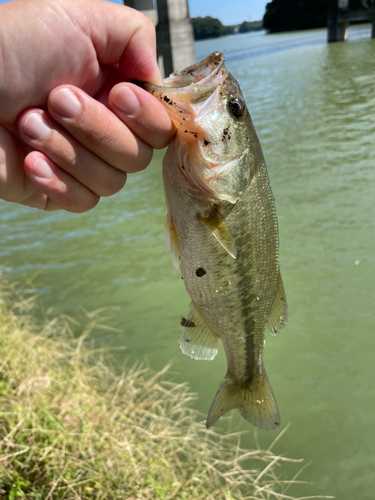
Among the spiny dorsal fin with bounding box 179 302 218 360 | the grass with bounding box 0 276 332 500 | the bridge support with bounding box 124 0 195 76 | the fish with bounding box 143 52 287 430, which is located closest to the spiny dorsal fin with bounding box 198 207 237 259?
the fish with bounding box 143 52 287 430

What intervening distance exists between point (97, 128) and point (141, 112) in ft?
0.73

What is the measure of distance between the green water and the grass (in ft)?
2.29

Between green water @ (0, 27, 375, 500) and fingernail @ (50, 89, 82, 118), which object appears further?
green water @ (0, 27, 375, 500)

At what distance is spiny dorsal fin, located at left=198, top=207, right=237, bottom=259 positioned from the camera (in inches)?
76.7

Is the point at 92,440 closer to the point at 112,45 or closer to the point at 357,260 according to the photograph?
the point at 112,45

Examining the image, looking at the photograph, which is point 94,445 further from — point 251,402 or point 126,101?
point 126,101

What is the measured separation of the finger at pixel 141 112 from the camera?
1877 millimetres

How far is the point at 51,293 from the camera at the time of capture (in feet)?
22.7

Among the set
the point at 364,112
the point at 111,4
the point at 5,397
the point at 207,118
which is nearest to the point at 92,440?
the point at 5,397

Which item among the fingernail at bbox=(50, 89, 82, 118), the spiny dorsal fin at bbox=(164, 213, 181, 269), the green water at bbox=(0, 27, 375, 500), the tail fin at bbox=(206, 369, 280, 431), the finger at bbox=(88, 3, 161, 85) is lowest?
the green water at bbox=(0, 27, 375, 500)

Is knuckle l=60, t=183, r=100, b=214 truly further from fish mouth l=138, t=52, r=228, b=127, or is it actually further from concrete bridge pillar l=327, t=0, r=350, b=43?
concrete bridge pillar l=327, t=0, r=350, b=43

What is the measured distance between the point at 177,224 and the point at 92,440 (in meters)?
2.09

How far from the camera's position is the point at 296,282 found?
6.60 metres

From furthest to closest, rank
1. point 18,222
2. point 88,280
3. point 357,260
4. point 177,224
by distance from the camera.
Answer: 1. point 18,222
2. point 88,280
3. point 357,260
4. point 177,224
